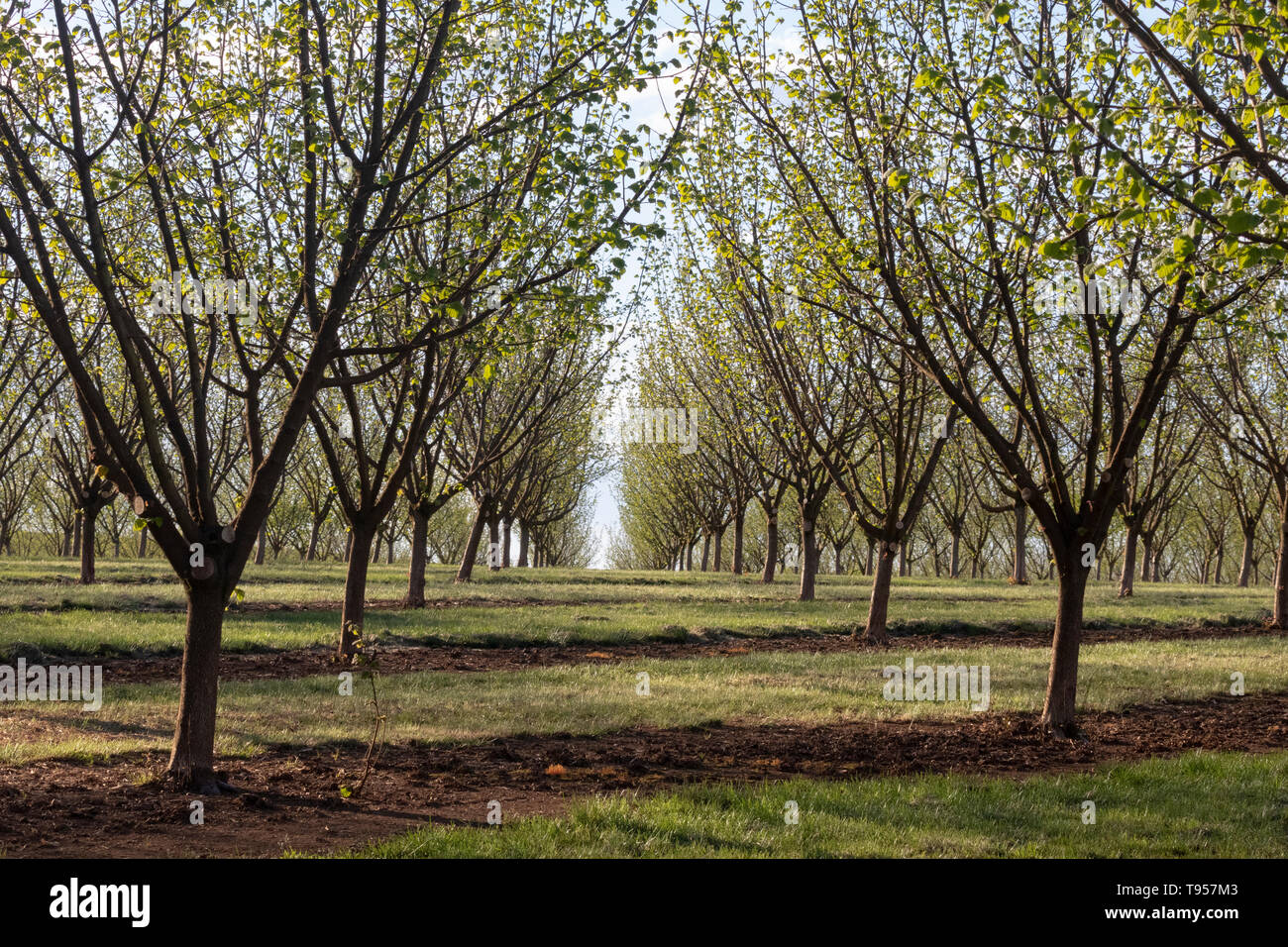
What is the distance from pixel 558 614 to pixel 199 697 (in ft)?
45.3

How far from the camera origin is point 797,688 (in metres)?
12.3

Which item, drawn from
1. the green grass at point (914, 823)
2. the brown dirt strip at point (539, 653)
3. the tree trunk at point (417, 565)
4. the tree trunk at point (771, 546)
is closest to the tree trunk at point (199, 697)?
the green grass at point (914, 823)

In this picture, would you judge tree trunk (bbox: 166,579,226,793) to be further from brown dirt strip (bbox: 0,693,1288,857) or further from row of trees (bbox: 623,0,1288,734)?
row of trees (bbox: 623,0,1288,734)

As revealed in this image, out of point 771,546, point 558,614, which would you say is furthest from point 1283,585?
point 558,614

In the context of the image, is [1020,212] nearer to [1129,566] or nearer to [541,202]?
[541,202]

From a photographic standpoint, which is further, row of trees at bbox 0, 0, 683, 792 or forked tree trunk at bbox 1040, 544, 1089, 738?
forked tree trunk at bbox 1040, 544, 1089, 738

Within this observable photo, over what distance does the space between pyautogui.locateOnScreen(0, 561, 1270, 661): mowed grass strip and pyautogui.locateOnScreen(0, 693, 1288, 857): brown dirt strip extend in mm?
7446

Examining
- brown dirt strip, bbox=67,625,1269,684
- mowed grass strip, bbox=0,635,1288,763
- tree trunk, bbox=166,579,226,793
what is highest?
tree trunk, bbox=166,579,226,793

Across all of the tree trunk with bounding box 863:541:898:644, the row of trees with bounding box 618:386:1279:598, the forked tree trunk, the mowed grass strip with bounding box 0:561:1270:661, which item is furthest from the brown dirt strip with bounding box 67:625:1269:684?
the forked tree trunk

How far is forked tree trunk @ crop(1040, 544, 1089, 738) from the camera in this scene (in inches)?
386

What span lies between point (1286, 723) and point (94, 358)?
22098mm

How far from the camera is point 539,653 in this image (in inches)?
630

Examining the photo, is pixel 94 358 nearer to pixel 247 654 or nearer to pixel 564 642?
pixel 247 654

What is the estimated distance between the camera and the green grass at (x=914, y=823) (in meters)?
5.74
